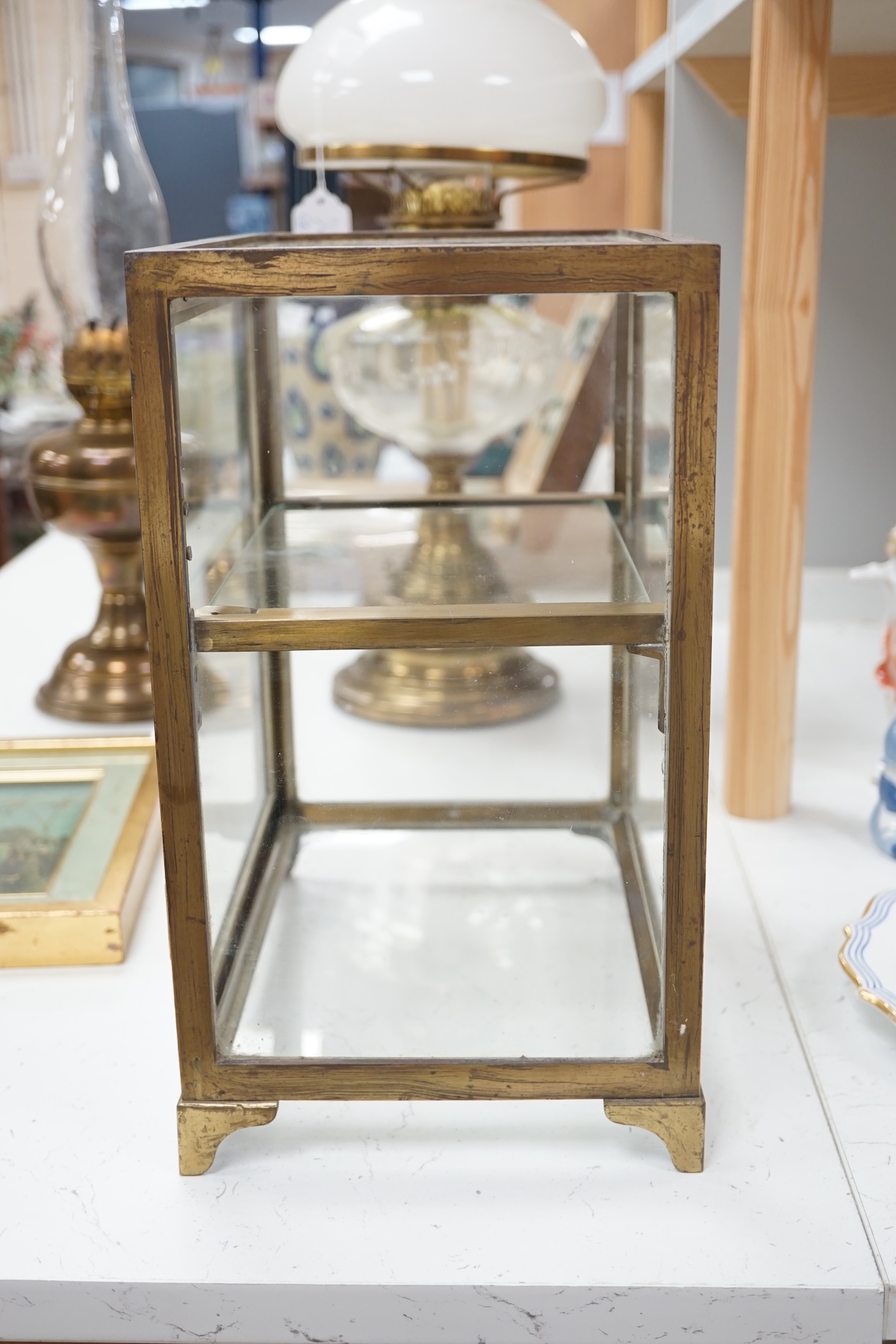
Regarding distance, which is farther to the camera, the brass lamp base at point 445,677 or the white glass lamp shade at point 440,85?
the white glass lamp shade at point 440,85

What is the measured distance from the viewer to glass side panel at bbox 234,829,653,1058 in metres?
0.65

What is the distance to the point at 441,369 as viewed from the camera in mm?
1127

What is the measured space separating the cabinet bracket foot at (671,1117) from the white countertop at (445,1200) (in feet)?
0.05

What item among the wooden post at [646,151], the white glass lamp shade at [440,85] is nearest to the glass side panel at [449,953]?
the white glass lamp shade at [440,85]

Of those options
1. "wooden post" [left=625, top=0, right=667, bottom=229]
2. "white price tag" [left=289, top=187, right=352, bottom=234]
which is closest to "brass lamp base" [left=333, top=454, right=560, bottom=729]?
"white price tag" [left=289, top=187, right=352, bottom=234]

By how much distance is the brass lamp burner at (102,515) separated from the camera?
1.10 m

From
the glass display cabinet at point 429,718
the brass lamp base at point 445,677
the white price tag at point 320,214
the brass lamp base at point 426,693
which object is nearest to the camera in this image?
the glass display cabinet at point 429,718

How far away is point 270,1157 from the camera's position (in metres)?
0.63

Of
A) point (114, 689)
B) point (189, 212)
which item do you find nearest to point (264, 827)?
point (114, 689)

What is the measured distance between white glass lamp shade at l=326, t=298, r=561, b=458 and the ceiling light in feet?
24.2

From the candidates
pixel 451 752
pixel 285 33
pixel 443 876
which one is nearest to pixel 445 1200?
pixel 443 876

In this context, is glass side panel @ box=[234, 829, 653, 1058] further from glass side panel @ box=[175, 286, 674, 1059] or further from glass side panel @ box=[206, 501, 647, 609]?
glass side panel @ box=[206, 501, 647, 609]

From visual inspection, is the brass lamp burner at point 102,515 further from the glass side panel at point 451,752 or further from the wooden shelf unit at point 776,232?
the wooden shelf unit at point 776,232

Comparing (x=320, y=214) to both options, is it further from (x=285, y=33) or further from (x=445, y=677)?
(x=285, y=33)
